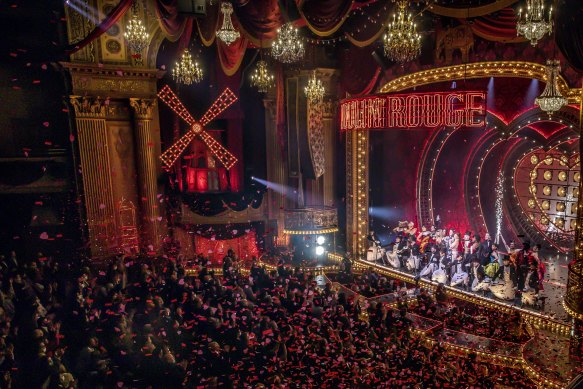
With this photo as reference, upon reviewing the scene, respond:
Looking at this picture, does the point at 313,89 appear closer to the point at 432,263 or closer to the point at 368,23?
the point at 368,23

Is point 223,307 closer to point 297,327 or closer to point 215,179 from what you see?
point 297,327

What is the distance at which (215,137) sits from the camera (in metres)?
15.0

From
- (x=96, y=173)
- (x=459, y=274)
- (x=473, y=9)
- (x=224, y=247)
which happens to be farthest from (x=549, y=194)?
(x=96, y=173)

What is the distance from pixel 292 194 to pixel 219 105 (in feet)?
12.7

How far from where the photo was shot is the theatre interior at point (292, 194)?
7074 millimetres

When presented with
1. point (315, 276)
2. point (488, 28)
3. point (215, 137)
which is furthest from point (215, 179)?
point (488, 28)

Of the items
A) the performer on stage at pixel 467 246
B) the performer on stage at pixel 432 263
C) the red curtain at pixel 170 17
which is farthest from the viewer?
the performer on stage at pixel 432 263

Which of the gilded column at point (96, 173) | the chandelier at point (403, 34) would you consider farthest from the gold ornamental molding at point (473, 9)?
the gilded column at point (96, 173)

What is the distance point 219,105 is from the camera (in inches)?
574

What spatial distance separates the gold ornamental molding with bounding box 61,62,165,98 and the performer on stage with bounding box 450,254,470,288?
988 centimetres

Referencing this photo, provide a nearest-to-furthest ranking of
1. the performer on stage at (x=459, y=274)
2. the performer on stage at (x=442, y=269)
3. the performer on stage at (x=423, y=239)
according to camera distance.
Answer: the performer on stage at (x=459, y=274)
the performer on stage at (x=442, y=269)
the performer on stage at (x=423, y=239)

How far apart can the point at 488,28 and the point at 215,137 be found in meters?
9.00

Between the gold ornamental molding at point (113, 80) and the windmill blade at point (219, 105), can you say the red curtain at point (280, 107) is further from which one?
the gold ornamental molding at point (113, 80)

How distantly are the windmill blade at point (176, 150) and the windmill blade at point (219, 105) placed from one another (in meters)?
0.64
